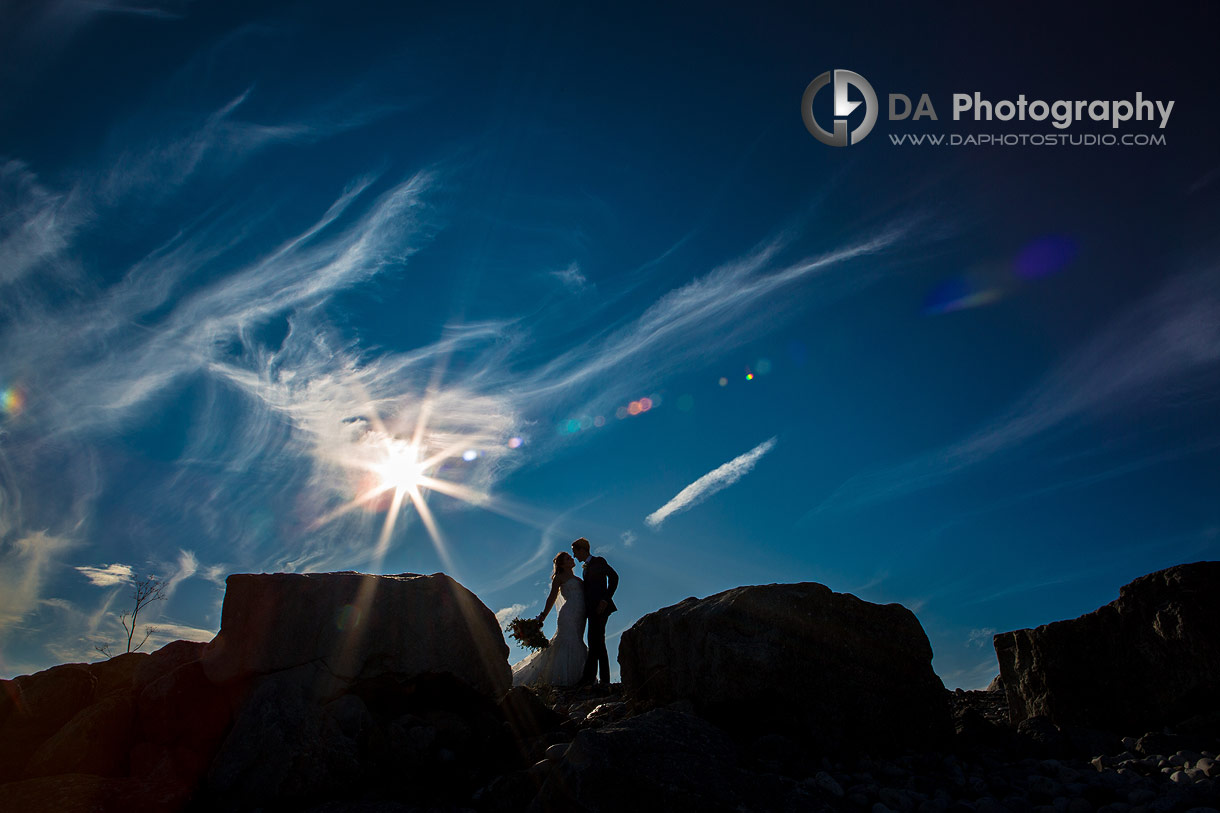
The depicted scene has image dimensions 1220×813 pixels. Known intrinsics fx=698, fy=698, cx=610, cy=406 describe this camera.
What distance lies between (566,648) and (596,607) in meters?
1.21

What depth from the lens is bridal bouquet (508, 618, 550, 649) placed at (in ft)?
47.6

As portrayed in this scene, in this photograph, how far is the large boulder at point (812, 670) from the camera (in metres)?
7.63

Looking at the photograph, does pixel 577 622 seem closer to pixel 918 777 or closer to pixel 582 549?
pixel 582 549

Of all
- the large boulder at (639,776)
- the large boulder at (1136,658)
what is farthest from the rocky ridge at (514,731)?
Answer: the large boulder at (1136,658)

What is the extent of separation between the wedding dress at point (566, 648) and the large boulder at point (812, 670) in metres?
5.92

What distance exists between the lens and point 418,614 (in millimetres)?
8453

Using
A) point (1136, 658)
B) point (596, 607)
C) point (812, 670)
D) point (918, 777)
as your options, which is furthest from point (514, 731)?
point (1136, 658)

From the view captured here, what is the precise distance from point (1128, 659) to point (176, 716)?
10.8 metres

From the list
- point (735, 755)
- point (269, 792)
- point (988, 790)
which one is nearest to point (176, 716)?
point (269, 792)

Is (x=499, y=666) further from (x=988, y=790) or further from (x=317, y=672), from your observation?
(x=988, y=790)

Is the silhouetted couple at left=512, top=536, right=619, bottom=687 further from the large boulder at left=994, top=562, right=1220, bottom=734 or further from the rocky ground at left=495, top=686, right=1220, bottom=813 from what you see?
the large boulder at left=994, top=562, right=1220, bottom=734

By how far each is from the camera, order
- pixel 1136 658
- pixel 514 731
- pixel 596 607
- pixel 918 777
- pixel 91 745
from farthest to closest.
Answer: pixel 596 607 → pixel 514 731 → pixel 1136 658 → pixel 91 745 → pixel 918 777

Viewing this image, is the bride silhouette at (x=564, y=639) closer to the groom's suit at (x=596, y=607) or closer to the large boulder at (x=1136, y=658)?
the groom's suit at (x=596, y=607)

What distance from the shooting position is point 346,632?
813 centimetres
